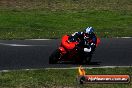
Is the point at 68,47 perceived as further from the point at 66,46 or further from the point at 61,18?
the point at 61,18

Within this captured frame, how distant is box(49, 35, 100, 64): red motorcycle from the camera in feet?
Result: 60.4

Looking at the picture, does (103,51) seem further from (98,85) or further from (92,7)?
(92,7)

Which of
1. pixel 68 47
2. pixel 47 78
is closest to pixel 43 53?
pixel 68 47

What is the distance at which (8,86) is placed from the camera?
14.1 meters

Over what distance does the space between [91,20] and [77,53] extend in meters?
15.2

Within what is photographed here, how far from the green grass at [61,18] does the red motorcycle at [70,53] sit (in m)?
7.20

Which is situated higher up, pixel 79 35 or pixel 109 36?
pixel 79 35

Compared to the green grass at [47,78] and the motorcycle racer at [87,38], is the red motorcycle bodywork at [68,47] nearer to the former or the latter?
the motorcycle racer at [87,38]

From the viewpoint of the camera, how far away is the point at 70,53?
60.8ft

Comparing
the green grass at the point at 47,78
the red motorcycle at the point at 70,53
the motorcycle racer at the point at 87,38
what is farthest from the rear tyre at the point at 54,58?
the green grass at the point at 47,78

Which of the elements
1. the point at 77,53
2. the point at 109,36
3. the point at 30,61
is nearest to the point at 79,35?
the point at 77,53

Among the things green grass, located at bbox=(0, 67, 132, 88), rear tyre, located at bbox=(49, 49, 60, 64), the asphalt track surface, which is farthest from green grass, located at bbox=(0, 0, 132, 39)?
green grass, located at bbox=(0, 67, 132, 88)

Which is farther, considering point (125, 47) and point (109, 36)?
point (109, 36)

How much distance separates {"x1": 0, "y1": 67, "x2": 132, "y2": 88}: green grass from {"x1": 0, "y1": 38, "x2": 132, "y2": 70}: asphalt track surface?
4.41 feet
